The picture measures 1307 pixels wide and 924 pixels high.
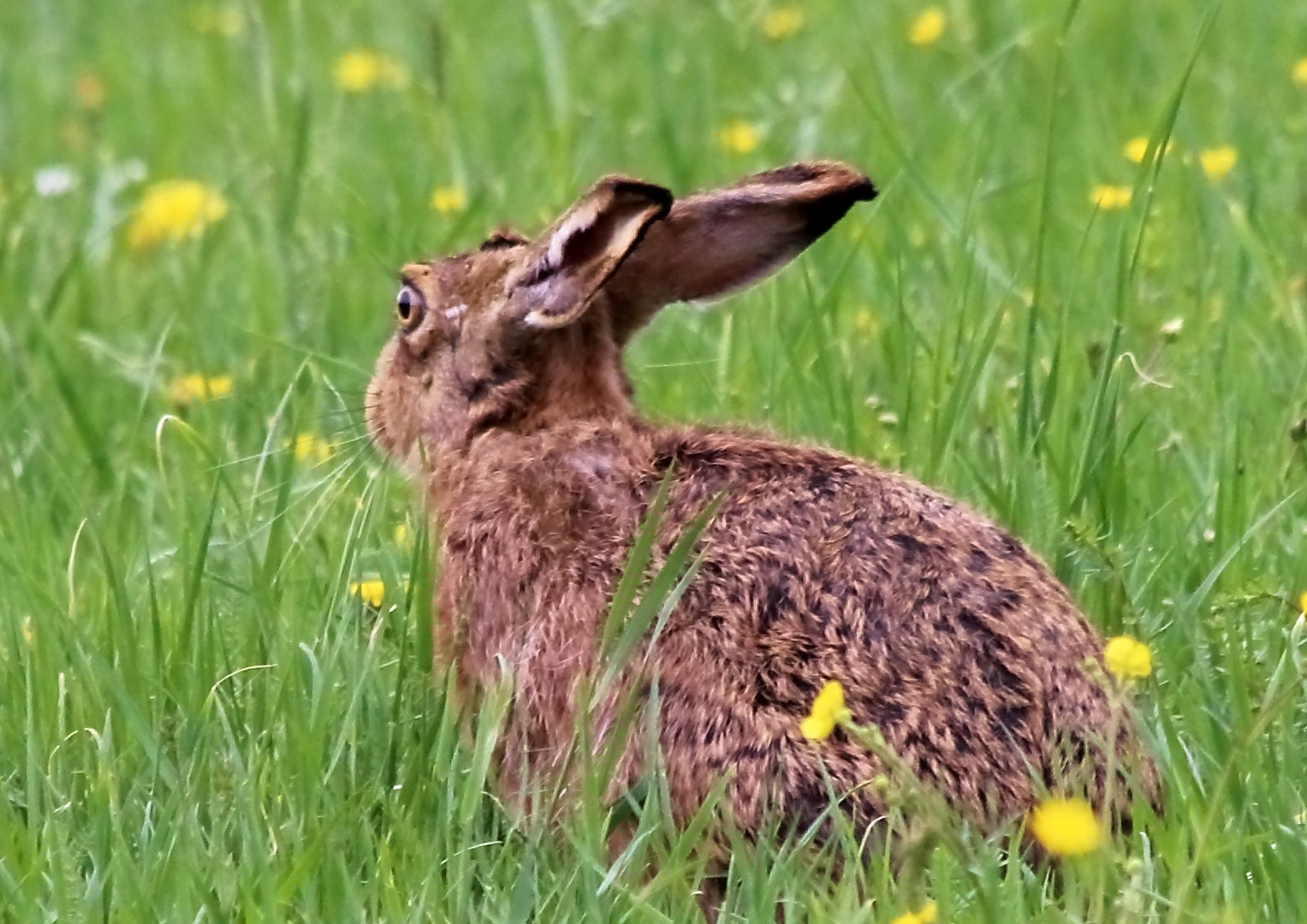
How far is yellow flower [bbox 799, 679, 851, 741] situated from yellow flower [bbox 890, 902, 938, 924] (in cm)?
27

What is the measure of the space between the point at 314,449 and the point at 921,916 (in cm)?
266

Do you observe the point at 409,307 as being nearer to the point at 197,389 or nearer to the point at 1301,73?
the point at 197,389

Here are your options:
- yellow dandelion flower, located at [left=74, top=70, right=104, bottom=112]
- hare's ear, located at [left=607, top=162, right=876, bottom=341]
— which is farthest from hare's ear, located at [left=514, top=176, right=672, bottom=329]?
yellow dandelion flower, located at [left=74, top=70, right=104, bottom=112]

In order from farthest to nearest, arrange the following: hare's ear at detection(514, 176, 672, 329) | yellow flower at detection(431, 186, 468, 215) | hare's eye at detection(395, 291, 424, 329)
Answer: yellow flower at detection(431, 186, 468, 215) < hare's eye at detection(395, 291, 424, 329) < hare's ear at detection(514, 176, 672, 329)

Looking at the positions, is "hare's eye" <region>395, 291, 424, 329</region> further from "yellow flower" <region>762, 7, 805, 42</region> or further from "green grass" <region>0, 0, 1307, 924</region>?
"yellow flower" <region>762, 7, 805, 42</region>

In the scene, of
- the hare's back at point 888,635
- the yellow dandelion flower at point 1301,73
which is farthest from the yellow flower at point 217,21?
the hare's back at point 888,635

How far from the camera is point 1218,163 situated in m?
6.37

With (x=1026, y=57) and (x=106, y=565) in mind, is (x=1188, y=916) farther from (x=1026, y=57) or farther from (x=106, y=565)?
(x=1026, y=57)

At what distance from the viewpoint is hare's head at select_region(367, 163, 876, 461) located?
4.53 m

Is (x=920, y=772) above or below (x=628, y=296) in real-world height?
below

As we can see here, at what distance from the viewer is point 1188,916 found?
3184 mm

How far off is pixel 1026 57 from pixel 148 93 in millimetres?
3247

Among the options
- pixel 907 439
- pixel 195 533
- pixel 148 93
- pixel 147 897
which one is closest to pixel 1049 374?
pixel 907 439

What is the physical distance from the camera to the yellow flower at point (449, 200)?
6.84 meters
